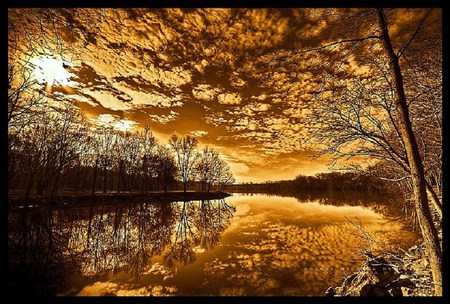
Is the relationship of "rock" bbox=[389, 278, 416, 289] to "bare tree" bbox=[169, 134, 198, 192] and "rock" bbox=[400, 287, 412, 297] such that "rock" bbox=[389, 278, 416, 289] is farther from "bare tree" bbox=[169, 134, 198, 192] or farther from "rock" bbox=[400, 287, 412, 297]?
"bare tree" bbox=[169, 134, 198, 192]

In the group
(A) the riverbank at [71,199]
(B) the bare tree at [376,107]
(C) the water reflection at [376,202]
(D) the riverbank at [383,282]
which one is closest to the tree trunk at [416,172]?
(B) the bare tree at [376,107]

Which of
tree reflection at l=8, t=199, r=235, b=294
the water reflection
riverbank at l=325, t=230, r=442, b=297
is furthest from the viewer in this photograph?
the water reflection

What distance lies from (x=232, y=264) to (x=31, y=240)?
1139cm

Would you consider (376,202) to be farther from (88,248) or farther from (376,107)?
(88,248)

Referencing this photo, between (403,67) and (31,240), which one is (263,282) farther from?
(31,240)

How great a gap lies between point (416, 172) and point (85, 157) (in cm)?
5529

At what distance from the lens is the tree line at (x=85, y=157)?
27.3m

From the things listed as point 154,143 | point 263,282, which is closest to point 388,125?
point 263,282

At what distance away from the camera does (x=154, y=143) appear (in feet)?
167

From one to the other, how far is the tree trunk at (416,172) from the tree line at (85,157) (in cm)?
2979

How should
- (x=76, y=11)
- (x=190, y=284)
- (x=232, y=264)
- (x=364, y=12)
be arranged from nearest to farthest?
(x=364, y=12), (x=76, y=11), (x=190, y=284), (x=232, y=264)

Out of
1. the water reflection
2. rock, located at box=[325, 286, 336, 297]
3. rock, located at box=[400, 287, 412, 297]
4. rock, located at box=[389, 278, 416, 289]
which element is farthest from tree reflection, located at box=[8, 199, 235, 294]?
the water reflection

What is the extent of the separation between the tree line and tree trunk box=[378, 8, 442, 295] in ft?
97.7

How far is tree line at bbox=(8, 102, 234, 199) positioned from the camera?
27.3 metres
